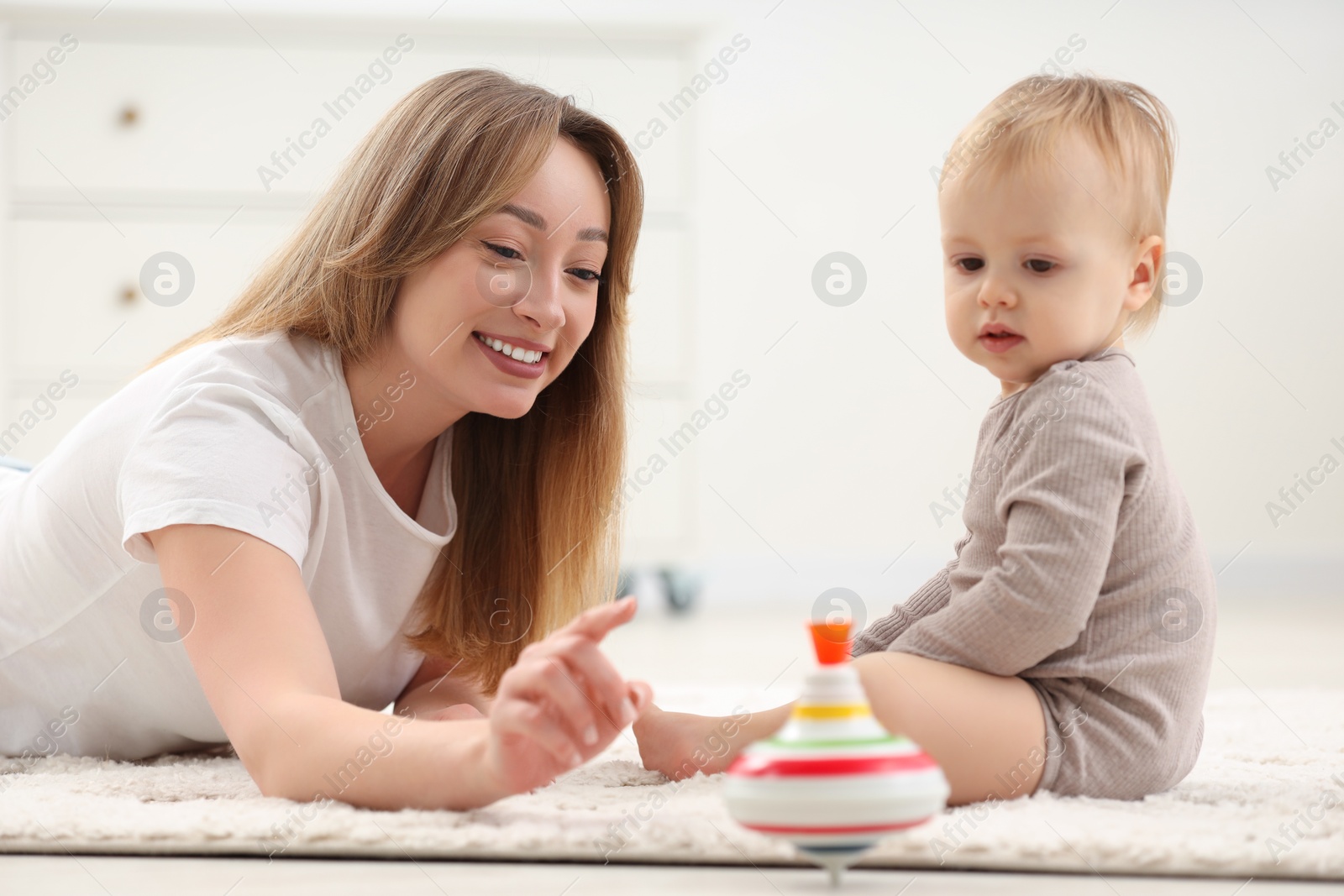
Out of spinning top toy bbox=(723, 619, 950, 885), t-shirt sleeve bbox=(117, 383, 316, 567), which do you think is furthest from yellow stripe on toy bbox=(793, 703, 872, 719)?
t-shirt sleeve bbox=(117, 383, 316, 567)

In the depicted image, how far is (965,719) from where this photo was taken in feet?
2.68

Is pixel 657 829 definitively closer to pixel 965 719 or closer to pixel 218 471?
pixel 965 719

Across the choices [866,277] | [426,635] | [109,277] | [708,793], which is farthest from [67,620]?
[866,277]

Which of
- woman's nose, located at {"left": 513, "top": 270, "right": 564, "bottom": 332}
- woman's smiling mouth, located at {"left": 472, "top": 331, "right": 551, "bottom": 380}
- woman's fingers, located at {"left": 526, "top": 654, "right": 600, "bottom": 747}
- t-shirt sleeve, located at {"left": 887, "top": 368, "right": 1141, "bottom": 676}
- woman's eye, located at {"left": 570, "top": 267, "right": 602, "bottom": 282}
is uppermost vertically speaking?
woman's eye, located at {"left": 570, "top": 267, "right": 602, "bottom": 282}

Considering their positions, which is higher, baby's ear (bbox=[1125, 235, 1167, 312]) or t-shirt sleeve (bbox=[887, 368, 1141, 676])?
baby's ear (bbox=[1125, 235, 1167, 312])

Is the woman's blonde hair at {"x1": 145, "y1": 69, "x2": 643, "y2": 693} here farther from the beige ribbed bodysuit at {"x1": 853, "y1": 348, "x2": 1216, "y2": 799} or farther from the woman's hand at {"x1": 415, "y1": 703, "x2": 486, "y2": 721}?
the beige ribbed bodysuit at {"x1": 853, "y1": 348, "x2": 1216, "y2": 799}

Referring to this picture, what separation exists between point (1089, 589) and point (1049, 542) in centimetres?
4

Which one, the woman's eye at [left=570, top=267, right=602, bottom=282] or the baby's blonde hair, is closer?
the baby's blonde hair

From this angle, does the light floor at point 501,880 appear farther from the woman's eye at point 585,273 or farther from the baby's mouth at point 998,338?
the woman's eye at point 585,273

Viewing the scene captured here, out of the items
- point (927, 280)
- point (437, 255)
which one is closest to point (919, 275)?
point (927, 280)

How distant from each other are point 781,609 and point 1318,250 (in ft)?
5.71

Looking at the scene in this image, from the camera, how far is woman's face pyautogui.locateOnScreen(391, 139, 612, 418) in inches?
40.4

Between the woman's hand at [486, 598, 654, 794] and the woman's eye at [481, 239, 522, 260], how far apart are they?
47 cm

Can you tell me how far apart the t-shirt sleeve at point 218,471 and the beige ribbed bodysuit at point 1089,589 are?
1.52 ft
